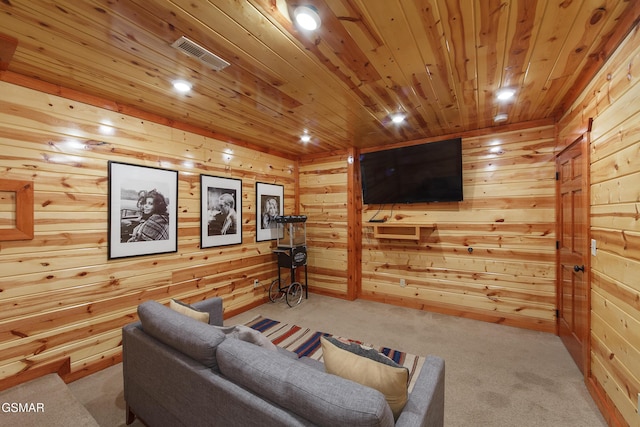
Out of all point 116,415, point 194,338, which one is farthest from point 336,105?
point 116,415

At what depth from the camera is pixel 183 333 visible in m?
1.51

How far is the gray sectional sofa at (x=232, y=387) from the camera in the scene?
101 centimetres

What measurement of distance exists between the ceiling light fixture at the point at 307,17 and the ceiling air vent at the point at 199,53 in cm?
70

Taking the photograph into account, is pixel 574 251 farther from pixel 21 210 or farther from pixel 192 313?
Answer: pixel 21 210

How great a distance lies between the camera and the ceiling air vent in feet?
5.74

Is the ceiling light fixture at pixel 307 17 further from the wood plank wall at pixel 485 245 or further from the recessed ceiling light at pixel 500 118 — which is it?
the wood plank wall at pixel 485 245

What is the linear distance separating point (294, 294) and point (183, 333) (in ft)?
10.7

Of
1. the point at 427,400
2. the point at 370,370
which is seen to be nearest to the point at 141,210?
the point at 370,370

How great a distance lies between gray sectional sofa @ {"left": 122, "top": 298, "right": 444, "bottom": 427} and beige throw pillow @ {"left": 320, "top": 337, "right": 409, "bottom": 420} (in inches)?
3.3

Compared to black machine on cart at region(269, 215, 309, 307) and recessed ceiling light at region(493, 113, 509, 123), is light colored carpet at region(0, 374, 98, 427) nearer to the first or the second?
black machine on cart at region(269, 215, 309, 307)

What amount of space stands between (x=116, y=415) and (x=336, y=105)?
10.6ft

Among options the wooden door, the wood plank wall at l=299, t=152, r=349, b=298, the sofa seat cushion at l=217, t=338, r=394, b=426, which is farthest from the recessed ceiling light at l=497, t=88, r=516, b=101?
the sofa seat cushion at l=217, t=338, r=394, b=426

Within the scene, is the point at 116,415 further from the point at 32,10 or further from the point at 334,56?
the point at 334,56

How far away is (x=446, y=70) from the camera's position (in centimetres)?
214
